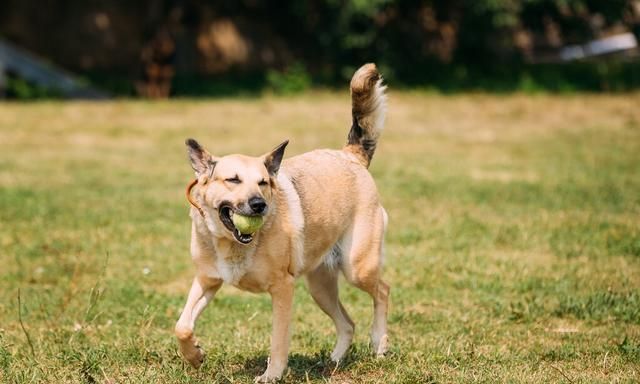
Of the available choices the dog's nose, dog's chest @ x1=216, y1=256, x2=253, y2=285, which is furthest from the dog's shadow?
the dog's nose

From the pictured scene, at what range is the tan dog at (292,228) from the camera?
5.60 metres

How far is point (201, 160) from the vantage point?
5.70m

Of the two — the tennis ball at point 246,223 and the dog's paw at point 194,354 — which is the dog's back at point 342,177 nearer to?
the tennis ball at point 246,223

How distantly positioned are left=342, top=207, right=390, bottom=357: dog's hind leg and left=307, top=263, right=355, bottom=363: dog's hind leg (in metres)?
0.16

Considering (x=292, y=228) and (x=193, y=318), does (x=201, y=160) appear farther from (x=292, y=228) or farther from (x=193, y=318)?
(x=193, y=318)

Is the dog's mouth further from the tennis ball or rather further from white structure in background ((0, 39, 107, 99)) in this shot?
white structure in background ((0, 39, 107, 99))

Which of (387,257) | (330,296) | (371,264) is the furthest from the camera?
Answer: (387,257)

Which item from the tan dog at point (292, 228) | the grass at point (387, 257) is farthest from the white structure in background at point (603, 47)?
the tan dog at point (292, 228)

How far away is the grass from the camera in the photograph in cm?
627

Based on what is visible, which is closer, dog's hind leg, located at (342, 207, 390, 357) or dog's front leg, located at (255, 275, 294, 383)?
dog's front leg, located at (255, 275, 294, 383)

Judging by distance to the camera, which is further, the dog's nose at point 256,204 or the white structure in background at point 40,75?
the white structure in background at point 40,75

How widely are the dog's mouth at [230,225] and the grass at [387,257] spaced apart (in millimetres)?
880

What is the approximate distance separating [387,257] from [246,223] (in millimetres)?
4246

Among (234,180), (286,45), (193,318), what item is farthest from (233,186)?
(286,45)
